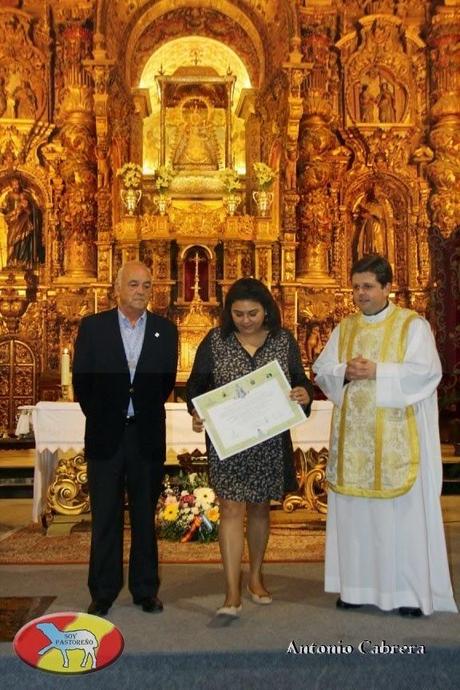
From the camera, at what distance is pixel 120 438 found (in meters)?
4.20

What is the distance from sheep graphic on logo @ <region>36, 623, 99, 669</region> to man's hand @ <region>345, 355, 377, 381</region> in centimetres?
182

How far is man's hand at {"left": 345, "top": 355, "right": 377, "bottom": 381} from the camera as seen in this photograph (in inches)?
165

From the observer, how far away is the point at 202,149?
1248cm

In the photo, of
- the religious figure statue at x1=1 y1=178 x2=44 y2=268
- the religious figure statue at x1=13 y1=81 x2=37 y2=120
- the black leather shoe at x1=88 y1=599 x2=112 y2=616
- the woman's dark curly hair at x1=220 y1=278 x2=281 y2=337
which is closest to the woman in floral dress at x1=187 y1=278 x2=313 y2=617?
the woman's dark curly hair at x1=220 y1=278 x2=281 y2=337

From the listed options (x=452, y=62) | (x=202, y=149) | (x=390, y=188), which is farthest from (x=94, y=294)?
(x=452, y=62)

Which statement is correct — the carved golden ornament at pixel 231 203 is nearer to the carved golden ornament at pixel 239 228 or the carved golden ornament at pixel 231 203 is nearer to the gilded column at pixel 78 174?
the carved golden ornament at pixel 239 228

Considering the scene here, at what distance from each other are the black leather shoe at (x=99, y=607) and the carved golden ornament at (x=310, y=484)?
3.47 meters


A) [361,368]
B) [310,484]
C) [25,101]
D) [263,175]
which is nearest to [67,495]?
[310,484]

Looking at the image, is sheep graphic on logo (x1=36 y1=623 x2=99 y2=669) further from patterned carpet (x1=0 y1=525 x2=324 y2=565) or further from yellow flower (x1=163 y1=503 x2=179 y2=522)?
yellow flower (x1=163 y1=503 x2=179 y2=522)

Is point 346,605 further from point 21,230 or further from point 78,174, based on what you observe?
point 21,230

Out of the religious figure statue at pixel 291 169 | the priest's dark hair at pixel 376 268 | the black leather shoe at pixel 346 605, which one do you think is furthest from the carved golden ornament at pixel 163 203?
the black leather shoe at pixel 346 605

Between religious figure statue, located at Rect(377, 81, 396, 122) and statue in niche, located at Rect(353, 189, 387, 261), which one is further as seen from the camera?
religious figure statue, located at Rect(377, 81, 396, 122)

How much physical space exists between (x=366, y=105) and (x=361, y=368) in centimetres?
987

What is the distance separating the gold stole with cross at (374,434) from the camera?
168 inches
